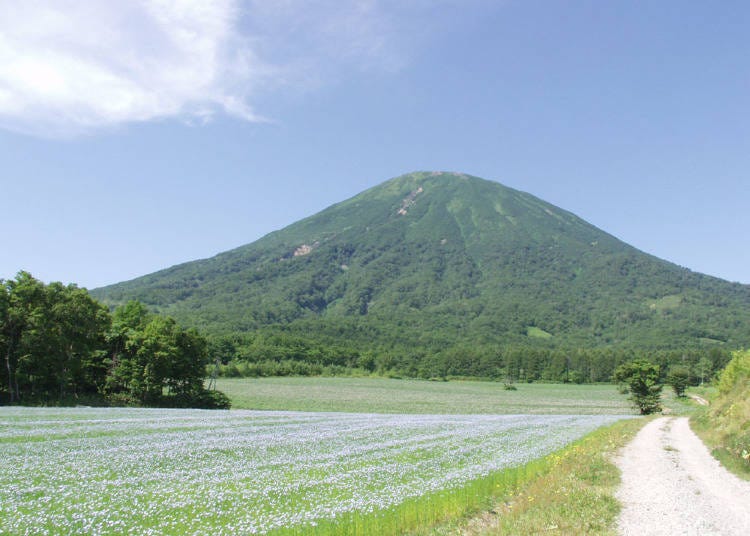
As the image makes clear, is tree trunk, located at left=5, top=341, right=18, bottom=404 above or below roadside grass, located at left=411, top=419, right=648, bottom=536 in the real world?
above

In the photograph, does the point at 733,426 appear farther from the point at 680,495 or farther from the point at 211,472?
the point at 211,472

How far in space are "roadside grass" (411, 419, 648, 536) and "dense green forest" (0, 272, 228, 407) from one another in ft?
130

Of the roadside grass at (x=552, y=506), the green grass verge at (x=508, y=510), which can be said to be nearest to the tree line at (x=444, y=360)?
the roadside grass at (x=552, y=506)

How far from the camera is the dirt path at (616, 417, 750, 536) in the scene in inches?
391

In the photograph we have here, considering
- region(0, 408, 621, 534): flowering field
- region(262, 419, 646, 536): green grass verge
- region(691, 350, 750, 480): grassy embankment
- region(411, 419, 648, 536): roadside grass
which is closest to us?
region(0, 408, 621, 534): flowering field

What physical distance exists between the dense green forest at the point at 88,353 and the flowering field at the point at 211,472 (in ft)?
57.7

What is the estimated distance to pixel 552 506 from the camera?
11234 mm

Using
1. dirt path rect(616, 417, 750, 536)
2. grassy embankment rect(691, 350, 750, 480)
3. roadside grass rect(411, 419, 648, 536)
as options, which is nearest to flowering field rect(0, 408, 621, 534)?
roadside grass rect(411, 419, 648, 536)

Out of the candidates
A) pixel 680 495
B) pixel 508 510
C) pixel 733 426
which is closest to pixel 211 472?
pixel 508 510

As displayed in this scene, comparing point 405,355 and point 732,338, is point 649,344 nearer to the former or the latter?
point 732,338

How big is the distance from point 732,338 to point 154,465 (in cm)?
22867

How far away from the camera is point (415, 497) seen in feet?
38.0

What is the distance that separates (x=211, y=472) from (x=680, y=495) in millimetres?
12528

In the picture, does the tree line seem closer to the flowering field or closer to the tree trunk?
the tree trunk
